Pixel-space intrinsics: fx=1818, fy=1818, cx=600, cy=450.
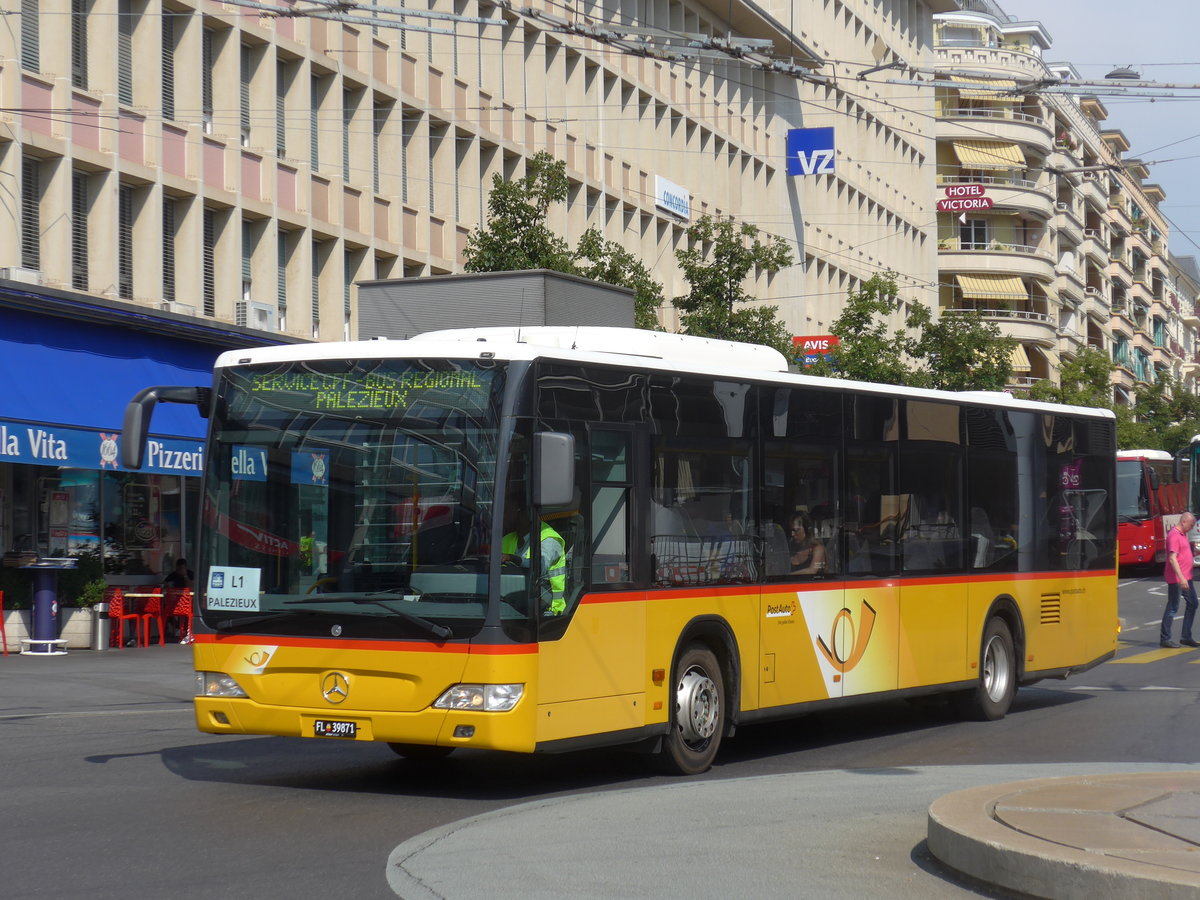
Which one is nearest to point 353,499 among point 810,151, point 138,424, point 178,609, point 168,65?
point 138,424

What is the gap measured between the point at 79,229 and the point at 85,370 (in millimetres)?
2410

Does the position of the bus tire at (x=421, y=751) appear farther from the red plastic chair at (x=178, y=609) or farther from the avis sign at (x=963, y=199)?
the avis sign at (x=963, y=199)

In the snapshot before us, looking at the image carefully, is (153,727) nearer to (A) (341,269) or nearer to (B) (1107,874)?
(B) (1107,874)

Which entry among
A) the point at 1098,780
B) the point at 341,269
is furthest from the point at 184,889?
the point at 341,269

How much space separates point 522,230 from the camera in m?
31.3

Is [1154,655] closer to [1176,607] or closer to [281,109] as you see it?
[1176,607]

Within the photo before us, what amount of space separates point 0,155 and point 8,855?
18.6 meters

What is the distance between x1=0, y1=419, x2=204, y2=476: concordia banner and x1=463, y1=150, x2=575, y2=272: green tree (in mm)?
6534

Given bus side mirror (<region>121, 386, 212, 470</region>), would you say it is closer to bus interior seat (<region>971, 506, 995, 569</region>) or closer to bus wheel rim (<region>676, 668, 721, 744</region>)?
bus wheel rim (<region>676, 668, 721, 744</region>)

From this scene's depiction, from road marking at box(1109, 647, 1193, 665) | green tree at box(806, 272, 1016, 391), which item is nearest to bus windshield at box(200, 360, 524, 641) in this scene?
road marking at box(1109, 647, 1193, 665)

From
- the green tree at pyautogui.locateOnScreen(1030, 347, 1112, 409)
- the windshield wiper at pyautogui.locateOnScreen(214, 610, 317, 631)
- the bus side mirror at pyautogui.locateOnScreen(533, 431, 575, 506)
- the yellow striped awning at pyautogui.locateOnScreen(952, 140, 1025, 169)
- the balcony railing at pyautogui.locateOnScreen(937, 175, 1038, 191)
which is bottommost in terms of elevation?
the windshield wiper at pyautogui.locateOnScreen(214, 610, 317, 631)

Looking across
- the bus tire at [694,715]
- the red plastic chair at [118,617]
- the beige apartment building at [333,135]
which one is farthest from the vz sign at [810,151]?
the bus tire at [694,715]

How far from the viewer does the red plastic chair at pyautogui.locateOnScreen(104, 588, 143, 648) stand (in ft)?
81.6

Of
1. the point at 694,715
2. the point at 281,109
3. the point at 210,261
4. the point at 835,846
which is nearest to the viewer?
the point at 835,846
